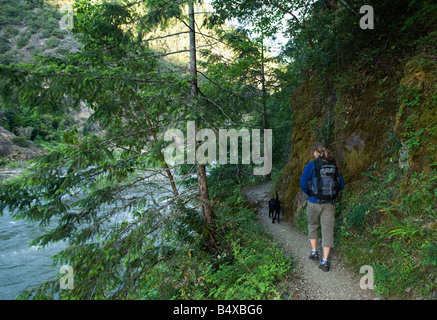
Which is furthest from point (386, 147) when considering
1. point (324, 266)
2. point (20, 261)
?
point (20, 261)

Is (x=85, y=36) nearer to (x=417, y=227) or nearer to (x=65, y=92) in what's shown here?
(x=65, y=92)

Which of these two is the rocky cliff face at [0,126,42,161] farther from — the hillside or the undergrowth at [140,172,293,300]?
the hillside

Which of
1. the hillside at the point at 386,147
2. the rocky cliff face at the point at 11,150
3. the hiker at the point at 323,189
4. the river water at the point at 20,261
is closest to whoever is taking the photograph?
the hillside at the point at 386,147

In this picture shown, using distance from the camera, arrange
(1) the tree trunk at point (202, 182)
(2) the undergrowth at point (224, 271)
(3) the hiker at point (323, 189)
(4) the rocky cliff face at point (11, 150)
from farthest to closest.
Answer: (4) the rocky cliff face at point (11, 150) → (1) the tree trunk at point (202, 182) → (3) the hiker at point (323, 189) → (2) the undergrowth at point (224, 271)

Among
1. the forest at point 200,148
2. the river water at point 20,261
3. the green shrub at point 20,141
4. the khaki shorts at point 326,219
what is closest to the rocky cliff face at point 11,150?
the green shrub at point 20,141

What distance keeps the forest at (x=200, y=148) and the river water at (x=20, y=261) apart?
2.97m

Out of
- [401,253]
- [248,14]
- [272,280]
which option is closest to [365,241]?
[401,253]

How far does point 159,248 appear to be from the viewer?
16.5ft

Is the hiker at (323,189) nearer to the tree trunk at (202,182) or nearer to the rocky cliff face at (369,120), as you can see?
the rocky cliff face at (369,120)

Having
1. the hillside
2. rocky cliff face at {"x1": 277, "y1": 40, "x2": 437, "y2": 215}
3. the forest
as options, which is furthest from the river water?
the hillside

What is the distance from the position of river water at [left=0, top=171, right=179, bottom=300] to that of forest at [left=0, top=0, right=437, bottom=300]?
Answer: 297cm

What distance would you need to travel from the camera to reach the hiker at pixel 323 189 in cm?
398

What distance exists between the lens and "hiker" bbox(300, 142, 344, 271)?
13.1 ft

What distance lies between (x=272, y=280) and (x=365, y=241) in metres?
1.95
